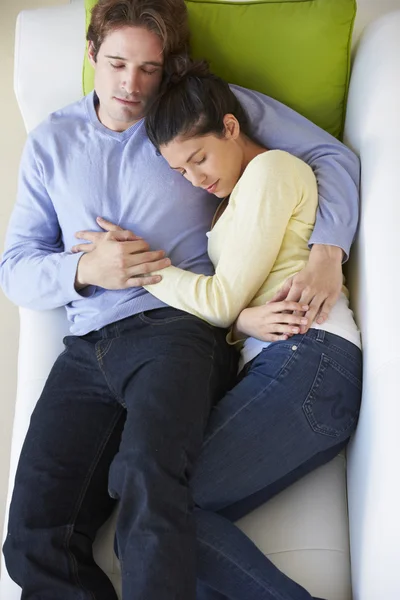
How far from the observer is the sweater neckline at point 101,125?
5.31 ft

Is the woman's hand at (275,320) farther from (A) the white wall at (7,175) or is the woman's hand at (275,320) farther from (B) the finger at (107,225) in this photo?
(A) the white wall at (7,175)

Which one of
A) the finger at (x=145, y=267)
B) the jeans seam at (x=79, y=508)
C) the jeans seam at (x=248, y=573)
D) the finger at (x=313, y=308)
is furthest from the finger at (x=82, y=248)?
the jeans seam at (x=248, y=573)

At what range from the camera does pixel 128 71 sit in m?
1.54

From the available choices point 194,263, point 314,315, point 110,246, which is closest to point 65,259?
point 110,246

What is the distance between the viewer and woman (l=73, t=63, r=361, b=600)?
1.31 meters

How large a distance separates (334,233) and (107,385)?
0.54 metres

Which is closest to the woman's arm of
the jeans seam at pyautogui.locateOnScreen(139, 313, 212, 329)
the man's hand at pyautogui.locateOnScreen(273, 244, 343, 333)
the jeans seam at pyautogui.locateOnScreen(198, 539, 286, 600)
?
the man's hand at pyautogui.locateOnScreen(273, 244, 343, 333)

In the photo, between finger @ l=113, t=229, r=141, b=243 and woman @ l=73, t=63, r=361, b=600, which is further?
finger @ l=113, t=229, r=141, b=243

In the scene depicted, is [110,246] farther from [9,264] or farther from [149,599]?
[149,599]

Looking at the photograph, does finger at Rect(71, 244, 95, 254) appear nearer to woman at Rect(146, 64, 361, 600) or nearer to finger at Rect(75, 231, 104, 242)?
finger at Rect(75, 231, 104, 242)

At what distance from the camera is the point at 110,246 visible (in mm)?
1521

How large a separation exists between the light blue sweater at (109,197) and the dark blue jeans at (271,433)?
306mm

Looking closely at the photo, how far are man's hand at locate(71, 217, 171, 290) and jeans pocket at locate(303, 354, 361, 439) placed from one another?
0.38 m

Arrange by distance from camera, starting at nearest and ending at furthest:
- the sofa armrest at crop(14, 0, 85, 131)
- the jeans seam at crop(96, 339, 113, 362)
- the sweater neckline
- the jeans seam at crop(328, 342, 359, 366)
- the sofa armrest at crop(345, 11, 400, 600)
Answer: the sofa armrest at crop(345, 11, 400, 600) < the jeans seam at crop(328, 342, 359, 366) < the jeans seam at crop(96, 339, 113, 362) < the sweater neckline < the sofa armrest at crop(14, 0, 85, 131)
